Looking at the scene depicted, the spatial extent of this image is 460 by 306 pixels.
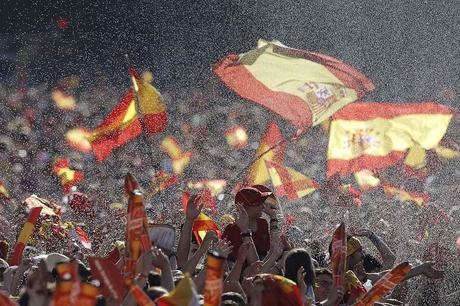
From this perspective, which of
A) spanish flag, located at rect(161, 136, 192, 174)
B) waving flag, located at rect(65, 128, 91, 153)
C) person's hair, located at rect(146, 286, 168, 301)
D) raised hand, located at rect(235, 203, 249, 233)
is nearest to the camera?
person's hair, located at rect(146, 286, 168, 301)

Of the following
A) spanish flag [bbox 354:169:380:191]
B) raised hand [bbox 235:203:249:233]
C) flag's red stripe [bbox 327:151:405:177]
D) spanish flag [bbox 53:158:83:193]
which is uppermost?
raised hand [bbox 235:203:249:233]

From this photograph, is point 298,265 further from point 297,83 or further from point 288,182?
point 288,182

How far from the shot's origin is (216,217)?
400 inches

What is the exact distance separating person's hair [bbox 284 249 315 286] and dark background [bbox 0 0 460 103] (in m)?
19.0

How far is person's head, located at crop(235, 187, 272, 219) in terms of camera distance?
6.02 m

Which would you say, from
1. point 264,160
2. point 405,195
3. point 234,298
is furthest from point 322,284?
point 405,195

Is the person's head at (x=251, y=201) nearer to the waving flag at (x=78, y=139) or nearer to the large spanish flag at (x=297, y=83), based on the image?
the large spanish flag at (x=297, y=83)

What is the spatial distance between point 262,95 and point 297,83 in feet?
1.36

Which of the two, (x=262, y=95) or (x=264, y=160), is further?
(x=264, y=160)

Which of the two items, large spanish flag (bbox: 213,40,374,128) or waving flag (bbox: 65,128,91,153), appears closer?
large spanish flag (bbox: 213,40,374,128)

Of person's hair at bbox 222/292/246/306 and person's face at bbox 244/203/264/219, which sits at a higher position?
person's hair at bbox 222/292/246/306

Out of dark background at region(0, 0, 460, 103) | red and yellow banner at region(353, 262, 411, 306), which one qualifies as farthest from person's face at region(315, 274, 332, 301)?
dark background at region(0, 0, 460, 103)

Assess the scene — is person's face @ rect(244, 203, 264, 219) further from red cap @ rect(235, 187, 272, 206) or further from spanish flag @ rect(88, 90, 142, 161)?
spanish flag @ rect(88, 90, 142, 161)

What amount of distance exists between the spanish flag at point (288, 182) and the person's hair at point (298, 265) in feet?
17.3
